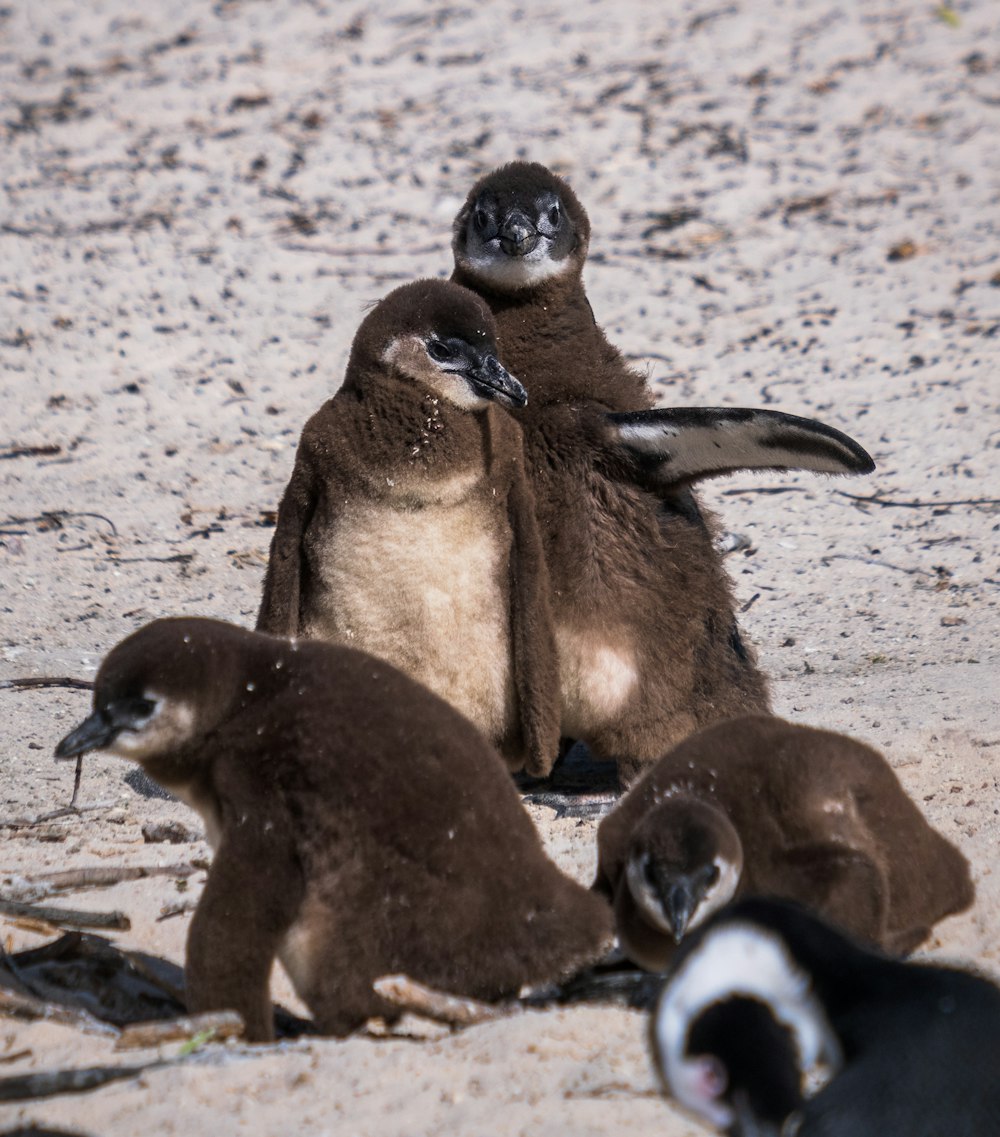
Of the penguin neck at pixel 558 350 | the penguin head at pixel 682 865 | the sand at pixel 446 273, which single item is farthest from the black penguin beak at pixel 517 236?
the penguin head at pixel 682 865

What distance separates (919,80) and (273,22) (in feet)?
14.3

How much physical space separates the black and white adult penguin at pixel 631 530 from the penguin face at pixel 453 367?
525 millimetres

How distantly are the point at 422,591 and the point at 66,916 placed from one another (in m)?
1.21

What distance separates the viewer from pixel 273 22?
1166 centimetres

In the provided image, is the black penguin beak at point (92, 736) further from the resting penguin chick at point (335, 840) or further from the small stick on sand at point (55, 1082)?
the small stick on sand at point (55, 1082)

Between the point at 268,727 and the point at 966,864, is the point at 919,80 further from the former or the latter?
the point at 268,727

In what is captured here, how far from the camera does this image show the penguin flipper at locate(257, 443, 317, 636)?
4.42 meters

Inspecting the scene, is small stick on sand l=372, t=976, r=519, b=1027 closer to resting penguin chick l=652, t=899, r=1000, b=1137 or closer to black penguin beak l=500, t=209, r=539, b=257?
resting penguin chick l=652, t=899, r=1000, b=1137

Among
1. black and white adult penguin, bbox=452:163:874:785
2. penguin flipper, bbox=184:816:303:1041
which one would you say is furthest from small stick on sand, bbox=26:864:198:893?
black and white adult penguin, bbox=452:163:874:785

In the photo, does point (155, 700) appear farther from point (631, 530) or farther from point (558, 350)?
point (558, 350)

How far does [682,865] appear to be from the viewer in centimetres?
331

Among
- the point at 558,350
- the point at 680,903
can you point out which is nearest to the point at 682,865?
the point at 680,903

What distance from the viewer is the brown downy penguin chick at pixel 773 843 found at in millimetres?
3369

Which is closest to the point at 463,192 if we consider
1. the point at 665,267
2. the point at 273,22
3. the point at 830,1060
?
the point at 665,267
